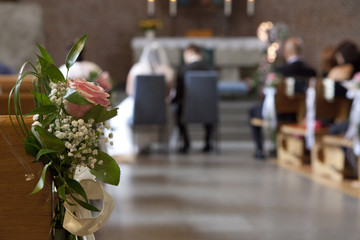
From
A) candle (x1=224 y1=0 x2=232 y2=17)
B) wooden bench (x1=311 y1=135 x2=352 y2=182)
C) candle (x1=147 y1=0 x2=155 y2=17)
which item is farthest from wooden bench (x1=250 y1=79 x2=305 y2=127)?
candle (x1=147 y1=0 x2=155 y2=17)

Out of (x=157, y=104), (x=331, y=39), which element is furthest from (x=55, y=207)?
(x=331, y=39)

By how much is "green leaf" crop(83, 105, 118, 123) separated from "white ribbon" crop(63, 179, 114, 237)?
20cm

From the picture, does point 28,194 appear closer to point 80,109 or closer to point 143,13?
point 80,109

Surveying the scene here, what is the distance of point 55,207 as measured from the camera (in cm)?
180

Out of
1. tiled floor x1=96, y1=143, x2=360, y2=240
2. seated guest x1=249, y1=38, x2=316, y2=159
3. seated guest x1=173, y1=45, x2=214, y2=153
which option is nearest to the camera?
tiled floor x1=96, y1=143, x2=360, y2=240

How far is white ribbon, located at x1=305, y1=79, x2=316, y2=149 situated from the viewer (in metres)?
6.83

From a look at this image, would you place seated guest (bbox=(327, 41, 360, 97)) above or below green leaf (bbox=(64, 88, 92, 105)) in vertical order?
below

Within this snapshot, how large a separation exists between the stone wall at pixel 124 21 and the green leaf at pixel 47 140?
12184 millimetres

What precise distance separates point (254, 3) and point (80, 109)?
41.5 ft

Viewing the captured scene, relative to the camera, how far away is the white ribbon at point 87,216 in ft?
5.63

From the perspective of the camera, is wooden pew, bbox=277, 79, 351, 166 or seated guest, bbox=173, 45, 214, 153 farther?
seated guest, bbox=173, 45, 214, 153

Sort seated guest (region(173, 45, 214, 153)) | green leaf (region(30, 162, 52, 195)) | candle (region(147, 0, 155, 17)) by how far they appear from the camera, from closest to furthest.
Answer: green leaf (region(30, 162, 52, 195)) → seated guest (region(173, 45, 214, 153)) → candle (region(147, 0, 155, 17))

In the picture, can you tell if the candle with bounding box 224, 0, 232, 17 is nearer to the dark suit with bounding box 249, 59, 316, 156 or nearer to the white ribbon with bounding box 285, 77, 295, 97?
the dark suit with bounding box 249, 59, 316, 156

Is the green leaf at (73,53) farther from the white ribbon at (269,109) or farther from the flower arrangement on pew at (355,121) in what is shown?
the white ribbon at (269,109)
